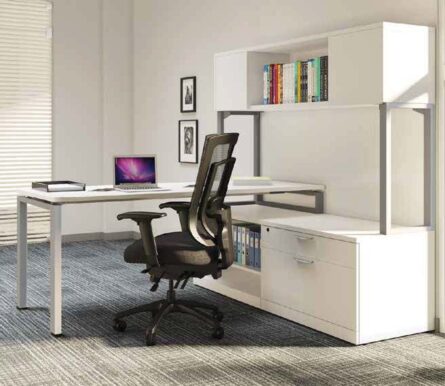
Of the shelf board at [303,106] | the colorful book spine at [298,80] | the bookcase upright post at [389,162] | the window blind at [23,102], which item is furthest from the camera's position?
the window blind at [23,102]

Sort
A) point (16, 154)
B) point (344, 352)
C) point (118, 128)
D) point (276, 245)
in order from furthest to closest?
point (118, 128), point (16, 154), point (276, 245), point (344, 352)

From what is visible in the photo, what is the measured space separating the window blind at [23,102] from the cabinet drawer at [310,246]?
3474mm

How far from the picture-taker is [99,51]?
24.9 ft

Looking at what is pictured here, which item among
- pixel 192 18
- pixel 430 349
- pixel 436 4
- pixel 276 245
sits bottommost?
pixel 430 349

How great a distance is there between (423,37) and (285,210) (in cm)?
164

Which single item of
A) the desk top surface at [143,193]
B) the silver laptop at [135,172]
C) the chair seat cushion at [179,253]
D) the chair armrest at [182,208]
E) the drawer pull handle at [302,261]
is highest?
the silver laptop at [135,172]

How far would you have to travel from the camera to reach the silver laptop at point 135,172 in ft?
15.1

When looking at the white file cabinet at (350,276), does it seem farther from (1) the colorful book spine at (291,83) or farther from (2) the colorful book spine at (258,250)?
(1) the colorful book spine at (291,83)

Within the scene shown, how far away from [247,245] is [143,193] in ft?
3.18

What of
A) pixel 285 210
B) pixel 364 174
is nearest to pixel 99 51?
pixel 285 210

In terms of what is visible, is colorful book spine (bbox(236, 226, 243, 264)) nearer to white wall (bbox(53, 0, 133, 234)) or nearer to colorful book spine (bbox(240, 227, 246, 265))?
colorful book spine (bbox(240, 227, 246, 265))

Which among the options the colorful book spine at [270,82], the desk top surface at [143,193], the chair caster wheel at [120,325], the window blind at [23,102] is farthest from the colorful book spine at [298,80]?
the window blind at [23,102]

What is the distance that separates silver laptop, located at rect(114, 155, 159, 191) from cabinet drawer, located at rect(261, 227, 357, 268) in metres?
0.79

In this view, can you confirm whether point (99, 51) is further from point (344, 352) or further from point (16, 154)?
point (344, 352)
